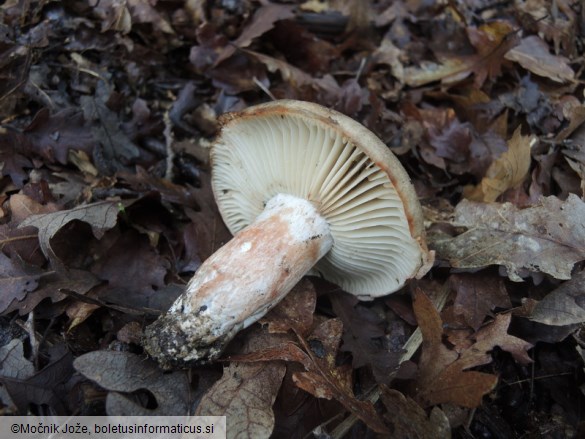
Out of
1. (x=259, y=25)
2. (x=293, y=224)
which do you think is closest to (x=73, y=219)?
(x=293, y=224)

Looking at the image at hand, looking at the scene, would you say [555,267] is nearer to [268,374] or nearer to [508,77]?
[268,374]

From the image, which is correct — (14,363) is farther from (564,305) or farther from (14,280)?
(564,305)

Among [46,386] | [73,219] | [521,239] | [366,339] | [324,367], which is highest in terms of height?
[73,219]

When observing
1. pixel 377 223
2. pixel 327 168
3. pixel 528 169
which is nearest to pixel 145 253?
pixel 327 168

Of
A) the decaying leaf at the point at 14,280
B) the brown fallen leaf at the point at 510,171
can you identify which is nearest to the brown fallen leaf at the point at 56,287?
the decaying leaf at the point at 14,280

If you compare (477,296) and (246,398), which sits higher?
(246,398)

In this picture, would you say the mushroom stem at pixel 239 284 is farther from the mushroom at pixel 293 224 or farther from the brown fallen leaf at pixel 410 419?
the brown fallen leaf at pixel 410 419
